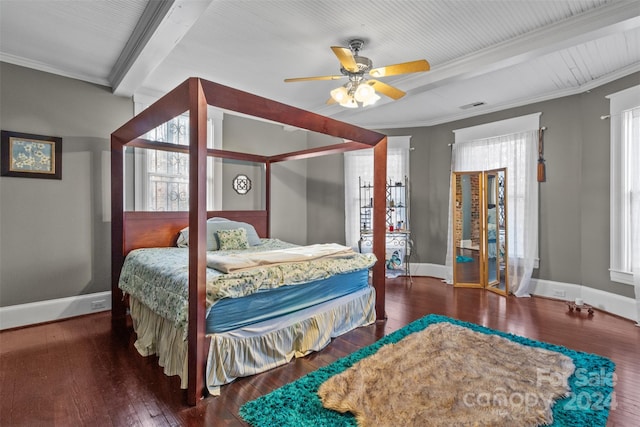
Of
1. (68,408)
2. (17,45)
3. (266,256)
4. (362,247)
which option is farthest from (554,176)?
(17,45)

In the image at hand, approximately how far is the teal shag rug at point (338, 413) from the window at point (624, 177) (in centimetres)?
173

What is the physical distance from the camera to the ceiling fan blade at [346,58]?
2451 mm

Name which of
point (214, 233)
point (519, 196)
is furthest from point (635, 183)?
point (214, 233)

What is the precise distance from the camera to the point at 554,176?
4.45 metres

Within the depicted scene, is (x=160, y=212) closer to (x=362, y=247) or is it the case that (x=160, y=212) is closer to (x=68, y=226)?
(x=68, y=226)

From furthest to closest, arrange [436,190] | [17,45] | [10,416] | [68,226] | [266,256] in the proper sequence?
1. [436,190]
2. [68,226]
3. [17,45]
4. [266,256]
5. [10,416]

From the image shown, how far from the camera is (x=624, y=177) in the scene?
3.69 meters

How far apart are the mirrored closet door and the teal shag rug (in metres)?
2.29

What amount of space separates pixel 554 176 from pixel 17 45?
20.8 feet

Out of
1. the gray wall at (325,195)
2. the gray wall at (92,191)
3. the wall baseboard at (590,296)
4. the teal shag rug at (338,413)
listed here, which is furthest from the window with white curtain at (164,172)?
the wall baseboard at (590,296)

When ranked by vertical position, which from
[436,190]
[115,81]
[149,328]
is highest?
[115,81]

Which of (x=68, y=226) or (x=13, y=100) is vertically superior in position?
(x=13, y=100)

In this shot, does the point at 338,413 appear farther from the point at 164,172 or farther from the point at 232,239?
the point at 164,172

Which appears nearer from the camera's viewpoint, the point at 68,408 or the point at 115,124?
the point at 68,408
